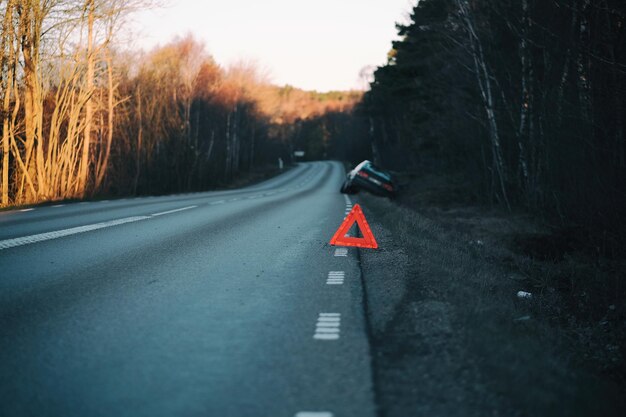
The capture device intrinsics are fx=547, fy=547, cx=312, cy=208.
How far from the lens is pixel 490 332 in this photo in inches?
143

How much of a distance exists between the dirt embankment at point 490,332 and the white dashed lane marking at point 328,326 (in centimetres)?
25

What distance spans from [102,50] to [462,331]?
20678 mm

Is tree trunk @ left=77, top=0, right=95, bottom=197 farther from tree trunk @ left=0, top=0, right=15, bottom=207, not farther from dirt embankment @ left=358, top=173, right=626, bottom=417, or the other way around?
dirt embankment @ left=358, top=173, right=626, bottom=417

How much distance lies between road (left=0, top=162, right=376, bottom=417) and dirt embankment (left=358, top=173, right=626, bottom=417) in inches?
9.3

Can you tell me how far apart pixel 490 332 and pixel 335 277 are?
2038 millimetres

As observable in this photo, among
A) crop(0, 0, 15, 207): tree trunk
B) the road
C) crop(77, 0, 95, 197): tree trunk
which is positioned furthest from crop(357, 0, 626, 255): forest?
crop(0, 0, 15, 207): tree trunk

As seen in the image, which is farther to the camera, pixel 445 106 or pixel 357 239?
pixel 445 106

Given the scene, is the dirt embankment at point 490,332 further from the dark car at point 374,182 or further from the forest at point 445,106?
the dark car at point 374,182

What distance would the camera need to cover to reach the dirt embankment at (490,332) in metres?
2.63

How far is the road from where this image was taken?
259 cm

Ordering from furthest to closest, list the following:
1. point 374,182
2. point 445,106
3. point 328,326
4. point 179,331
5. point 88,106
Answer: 1. point 445,106
2. point 374,182
3. point 88,106
4. point 328,326
5. point 179,331

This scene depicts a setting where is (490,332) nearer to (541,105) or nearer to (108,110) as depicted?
(541,105)

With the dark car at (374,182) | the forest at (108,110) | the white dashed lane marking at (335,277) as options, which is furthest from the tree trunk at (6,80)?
the white dashed lane marking at (335,277)

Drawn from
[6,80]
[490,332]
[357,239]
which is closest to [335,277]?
[490,332]
